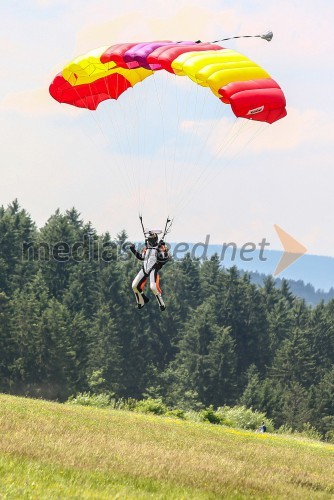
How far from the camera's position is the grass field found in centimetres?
2031

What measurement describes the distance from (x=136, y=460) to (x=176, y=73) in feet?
35.3

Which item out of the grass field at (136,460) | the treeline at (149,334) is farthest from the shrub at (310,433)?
the grass field at (136,460)

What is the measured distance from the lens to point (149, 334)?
129875 millimetres

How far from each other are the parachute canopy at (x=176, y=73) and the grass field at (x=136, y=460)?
360 inches

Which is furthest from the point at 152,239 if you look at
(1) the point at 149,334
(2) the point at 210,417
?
(1) the point at 149,334

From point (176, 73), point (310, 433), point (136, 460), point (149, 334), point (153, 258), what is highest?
point (176, 73)

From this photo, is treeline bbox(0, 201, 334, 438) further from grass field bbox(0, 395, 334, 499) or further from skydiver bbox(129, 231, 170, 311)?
skydiver bbox(129, 231, 170, 311)

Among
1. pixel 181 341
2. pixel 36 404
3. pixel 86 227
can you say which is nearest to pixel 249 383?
pixel 181 341

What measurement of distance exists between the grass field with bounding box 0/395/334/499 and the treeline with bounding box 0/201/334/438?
68.1m

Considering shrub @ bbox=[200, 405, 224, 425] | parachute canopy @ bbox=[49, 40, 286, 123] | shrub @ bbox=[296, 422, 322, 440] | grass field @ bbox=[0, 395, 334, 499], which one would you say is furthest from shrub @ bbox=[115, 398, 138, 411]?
parachute canopy @ bbox=[49, 40, 286, 123]

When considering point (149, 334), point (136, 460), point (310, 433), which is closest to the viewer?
point (136, 460)

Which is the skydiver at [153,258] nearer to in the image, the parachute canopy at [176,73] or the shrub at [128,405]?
the parachute canopy at [176,73]

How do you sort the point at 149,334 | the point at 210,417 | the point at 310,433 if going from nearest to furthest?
the point at 210,417, the point at 310,433, the point at 149,334

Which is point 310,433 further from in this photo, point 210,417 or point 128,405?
point 210,417
